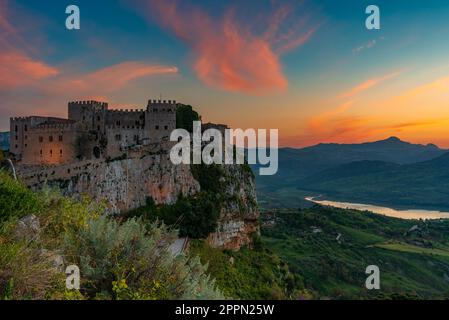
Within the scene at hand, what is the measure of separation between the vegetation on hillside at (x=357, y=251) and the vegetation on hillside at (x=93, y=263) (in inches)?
Answer: 2442

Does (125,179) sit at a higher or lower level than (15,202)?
lower

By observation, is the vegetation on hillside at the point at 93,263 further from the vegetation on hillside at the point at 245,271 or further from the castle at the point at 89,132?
the castle at the point at 89,132

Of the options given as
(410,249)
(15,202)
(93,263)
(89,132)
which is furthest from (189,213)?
(410,249)

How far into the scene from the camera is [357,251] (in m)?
110

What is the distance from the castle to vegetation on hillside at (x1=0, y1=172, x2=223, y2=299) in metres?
39.0

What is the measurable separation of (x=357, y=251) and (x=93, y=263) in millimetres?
112571

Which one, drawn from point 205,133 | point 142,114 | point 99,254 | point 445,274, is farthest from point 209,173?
point 445,274

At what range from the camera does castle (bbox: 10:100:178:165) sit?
5116cm

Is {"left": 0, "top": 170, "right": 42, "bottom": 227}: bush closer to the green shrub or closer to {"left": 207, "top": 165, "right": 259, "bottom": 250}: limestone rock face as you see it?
the green shrub

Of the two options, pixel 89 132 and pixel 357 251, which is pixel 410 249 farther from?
pixel 89 132

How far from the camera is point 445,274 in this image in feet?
341

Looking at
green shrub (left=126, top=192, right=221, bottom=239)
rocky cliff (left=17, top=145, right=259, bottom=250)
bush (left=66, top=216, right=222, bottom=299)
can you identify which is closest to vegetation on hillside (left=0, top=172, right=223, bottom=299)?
bush (left=66, top=216, right=222, bottom=299)

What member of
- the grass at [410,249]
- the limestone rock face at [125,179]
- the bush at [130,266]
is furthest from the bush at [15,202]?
the grass at [410,249]
